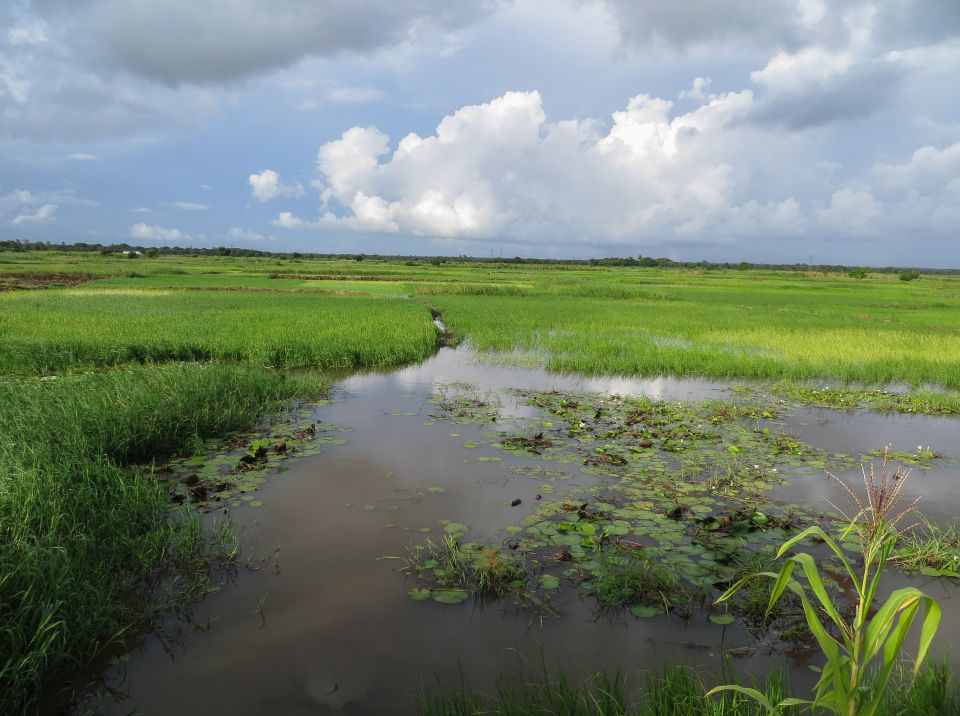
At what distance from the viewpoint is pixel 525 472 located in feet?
20.7

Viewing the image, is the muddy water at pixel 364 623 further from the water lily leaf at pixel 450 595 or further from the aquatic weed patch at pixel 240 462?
the aquatic weed patch at pixel 240 462

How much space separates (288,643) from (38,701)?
1.29 metres

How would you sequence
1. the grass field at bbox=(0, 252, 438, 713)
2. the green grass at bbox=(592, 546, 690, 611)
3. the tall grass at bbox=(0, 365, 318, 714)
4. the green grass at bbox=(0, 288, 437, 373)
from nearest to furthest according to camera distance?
1. the tall grass at bbox=(0, 365, 318, 714)
2. the grass field at bbox=(0, 252, 438, 713)
3. the green grass at bbox=(592, 546, 690, 611)
4. the green grass at bbox=(0, 288, 437, 373)

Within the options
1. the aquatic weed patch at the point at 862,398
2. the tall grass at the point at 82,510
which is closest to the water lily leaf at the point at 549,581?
the tall grass at the point at 82,510

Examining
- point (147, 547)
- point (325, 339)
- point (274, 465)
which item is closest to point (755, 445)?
point (274, 465)

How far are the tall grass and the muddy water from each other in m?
0.46

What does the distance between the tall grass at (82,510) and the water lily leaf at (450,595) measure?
202cm

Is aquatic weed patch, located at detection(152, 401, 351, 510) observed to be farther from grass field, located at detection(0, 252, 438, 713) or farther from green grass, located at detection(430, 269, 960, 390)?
green grass, located at detection(430, 269, 960, 390)

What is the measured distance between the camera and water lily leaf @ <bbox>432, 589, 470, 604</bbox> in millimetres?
3910

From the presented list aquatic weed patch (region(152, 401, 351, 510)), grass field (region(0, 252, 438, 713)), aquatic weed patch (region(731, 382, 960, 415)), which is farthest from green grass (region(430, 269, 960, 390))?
aquatic weed patch (region(152, 401, 351, 510))

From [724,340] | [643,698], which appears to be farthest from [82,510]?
[724,340]

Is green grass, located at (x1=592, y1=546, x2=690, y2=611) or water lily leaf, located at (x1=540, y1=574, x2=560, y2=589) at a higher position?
green grass, located at (x1=592, y1=546, x2=690, y2=611)

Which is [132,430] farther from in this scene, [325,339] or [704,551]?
[325,339]

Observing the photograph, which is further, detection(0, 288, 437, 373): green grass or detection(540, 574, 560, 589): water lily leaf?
detection(0, 288, 437, 373): green grass
